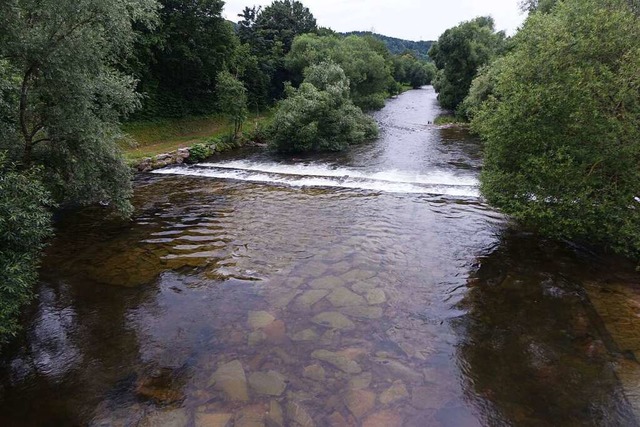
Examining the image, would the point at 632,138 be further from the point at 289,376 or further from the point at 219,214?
the point at 219,214

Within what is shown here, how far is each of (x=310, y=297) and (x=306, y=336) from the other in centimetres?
154

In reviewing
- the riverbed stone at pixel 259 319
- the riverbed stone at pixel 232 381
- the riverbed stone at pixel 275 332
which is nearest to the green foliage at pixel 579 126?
the riverbed stone at pixel 275 332

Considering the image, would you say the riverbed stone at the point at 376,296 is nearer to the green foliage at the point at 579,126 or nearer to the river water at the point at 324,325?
the river water at the point at 324,325

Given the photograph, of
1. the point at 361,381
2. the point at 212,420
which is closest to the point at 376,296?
the point at 361,381

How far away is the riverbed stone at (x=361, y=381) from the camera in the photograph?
7.39 meters

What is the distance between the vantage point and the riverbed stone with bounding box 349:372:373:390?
7395 mm

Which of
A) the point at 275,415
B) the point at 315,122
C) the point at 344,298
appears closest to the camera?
the point at 275,415

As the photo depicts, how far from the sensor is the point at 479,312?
9.49 metres

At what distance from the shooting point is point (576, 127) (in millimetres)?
10570

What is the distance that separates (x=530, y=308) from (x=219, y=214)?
11537mm

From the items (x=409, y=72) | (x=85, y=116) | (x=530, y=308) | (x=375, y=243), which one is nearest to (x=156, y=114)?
(x=85, y=116)

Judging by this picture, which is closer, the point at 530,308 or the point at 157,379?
the point at 157,379

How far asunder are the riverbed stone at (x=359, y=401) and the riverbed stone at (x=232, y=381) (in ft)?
6.06

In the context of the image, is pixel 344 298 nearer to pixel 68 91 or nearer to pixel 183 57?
pixel 68 91
